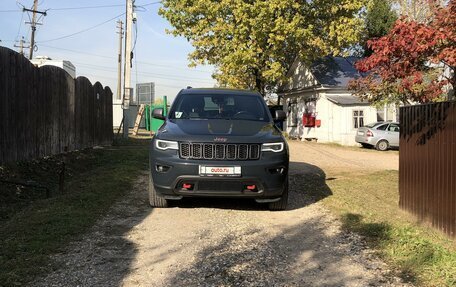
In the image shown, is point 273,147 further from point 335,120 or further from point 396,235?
point 335,120

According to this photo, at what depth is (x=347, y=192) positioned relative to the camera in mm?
8570

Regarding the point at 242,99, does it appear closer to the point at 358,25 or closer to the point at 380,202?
the point at 380,202

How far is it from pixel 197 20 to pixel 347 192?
2074 centimetres

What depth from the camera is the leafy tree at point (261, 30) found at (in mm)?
24125

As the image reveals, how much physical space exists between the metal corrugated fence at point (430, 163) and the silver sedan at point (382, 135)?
1656 cm

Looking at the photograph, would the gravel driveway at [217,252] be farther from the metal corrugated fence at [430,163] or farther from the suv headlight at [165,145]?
the metal corrugated fence at [430,163]

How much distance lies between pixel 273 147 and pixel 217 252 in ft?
7.01

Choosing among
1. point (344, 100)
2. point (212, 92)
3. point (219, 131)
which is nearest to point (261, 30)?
point (344, 100)

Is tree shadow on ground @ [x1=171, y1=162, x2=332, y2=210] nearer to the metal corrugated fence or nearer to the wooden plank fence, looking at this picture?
the metal corrugated fence

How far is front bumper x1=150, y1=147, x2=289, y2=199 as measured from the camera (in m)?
6.27

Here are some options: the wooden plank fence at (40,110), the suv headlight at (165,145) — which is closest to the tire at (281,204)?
the suv headlight at (165,145)

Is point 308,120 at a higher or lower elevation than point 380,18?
lower

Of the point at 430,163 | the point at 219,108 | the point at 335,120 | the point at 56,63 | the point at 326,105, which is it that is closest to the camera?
the point at 430,163

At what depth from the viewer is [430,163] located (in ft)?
19.8
